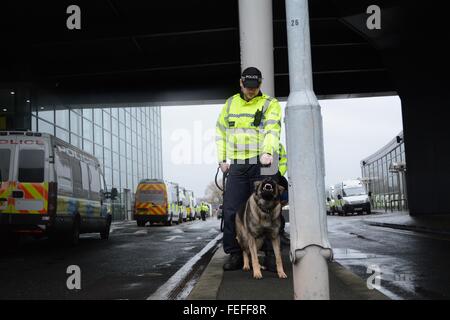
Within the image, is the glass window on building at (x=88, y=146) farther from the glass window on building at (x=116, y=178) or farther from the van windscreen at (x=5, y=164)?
the van windscreen at (x=5, y=164)

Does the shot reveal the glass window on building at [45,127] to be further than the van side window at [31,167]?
Yes

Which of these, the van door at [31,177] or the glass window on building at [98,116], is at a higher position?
the glass window on building at [98,116]

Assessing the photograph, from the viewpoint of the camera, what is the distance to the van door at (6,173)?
437 inches

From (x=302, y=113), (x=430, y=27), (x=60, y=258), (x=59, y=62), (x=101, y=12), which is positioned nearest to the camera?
(x=302, y=113)

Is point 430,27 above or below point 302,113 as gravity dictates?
above

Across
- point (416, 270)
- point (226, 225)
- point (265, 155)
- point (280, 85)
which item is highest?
point (280, 85)

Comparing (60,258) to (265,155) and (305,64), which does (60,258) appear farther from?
(305,64)

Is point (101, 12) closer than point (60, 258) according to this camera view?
No

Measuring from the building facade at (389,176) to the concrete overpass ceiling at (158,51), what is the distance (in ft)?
36.7

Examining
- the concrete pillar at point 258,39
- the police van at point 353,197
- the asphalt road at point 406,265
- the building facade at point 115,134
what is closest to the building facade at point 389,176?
the police van at point 353,197

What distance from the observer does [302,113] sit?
2873 mm

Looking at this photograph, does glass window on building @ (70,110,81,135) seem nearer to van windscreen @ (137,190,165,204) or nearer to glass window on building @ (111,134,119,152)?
van windscreen @ (137,190,165,204)
